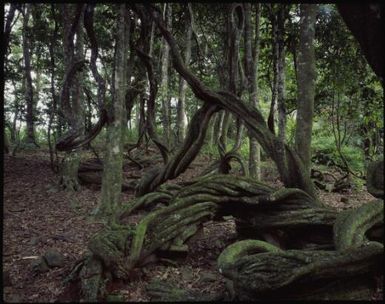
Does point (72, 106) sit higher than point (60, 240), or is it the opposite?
point (72, 106)

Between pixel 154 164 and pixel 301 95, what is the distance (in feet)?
22.2

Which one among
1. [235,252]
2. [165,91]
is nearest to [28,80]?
[165,91]

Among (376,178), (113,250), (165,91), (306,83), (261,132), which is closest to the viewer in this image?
(376,178)

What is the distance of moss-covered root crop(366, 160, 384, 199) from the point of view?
3219 millimetres

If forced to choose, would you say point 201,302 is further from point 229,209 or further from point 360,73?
point 360,73

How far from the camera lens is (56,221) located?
279 inches

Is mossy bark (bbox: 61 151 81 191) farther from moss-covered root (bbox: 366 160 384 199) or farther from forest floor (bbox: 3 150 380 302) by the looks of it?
moss-covered root (bbox: 366 160 384 199)

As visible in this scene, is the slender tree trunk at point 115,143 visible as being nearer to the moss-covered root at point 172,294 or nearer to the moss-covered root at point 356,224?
the moss-covered root at point 172,294

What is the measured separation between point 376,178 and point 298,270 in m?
1.08

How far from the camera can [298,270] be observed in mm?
3357

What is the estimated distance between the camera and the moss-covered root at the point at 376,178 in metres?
3.22

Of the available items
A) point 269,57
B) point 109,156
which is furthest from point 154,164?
point 109,156

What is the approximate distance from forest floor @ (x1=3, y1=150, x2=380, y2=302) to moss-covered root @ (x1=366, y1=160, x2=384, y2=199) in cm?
218

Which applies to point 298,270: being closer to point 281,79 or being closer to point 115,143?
point 115,143
